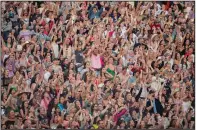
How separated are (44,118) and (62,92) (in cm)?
60

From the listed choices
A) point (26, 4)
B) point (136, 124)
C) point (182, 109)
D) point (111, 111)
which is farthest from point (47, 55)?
point (182, 109)

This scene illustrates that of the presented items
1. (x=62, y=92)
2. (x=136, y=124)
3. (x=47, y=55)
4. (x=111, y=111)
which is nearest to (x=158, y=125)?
(x=136, y=124)

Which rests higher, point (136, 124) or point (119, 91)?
point (119, 91)

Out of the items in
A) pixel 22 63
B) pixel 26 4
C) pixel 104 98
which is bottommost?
pixel 104 98

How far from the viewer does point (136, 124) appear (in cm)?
807

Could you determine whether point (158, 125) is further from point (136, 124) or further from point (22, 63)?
point (22, 63)

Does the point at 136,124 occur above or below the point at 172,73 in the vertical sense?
below

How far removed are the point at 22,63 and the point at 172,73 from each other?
2.89 meters

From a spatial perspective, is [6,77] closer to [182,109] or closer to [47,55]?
[47,55]

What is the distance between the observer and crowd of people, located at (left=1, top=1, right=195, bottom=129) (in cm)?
798

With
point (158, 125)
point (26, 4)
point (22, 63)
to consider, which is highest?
point (26, 4)

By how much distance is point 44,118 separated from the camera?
26.2 ft

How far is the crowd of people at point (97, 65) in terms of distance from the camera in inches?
314

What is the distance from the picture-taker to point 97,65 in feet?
26.4
